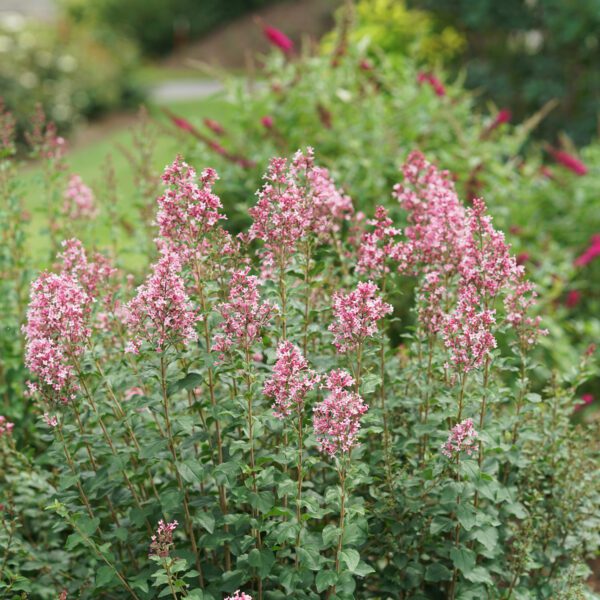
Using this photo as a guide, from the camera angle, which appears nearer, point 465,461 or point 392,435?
point 465,461

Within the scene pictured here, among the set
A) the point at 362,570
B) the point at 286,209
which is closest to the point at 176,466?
the point at 362,570

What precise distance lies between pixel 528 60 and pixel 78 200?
6865 millimetres

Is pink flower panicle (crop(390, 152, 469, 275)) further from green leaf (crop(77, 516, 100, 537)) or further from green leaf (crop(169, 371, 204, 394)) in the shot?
green leaf (crop(77, 516, 100, 537))

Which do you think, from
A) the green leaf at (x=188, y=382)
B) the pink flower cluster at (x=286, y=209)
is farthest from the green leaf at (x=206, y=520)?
the pink flower cluster at (x=286, y=209)

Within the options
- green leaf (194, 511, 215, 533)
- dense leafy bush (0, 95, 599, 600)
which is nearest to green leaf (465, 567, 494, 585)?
dense leafy bush (0, 95, 599, 600)

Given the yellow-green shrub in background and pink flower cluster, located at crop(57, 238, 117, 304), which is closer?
pink flower cluster, located at crop(57, 238, 117, 304)

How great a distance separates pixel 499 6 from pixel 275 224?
754 centimetres

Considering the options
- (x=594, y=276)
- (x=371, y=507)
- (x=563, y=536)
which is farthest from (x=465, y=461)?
(x=594, y=276)

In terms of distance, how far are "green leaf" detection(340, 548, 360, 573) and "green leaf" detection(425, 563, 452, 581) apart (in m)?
0.49

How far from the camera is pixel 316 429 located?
240 centimetres

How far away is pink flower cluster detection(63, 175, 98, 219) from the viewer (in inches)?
177

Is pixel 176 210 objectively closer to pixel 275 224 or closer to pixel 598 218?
pixel 275 224

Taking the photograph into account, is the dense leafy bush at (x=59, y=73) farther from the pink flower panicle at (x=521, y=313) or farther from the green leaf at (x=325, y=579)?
the green leaf at (x=325, y=579)

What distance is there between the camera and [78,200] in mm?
4508
